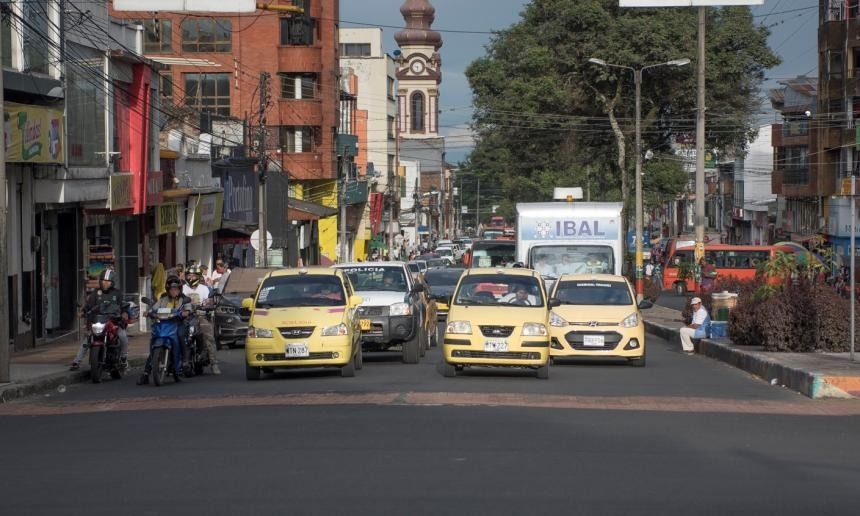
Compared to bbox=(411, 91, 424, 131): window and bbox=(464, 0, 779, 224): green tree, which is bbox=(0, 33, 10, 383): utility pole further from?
bbox=(411, 91, 424, 131): window

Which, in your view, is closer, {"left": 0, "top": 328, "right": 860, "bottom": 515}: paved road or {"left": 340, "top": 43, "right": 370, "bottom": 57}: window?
{"left": 0, "top": 328, "right": 860, "bottom": 515}: paved road

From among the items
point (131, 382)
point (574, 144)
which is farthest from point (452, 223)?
point (131, 382)

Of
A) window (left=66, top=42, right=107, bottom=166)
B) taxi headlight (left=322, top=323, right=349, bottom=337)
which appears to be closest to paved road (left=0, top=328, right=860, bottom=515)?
taxi headlight (left=322, top=323, right=349, bottom=337)

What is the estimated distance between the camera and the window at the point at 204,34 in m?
63.6

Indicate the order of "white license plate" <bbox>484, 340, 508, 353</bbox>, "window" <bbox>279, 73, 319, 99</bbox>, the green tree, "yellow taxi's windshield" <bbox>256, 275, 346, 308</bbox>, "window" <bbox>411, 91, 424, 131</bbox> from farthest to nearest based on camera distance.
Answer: "window" <bbox>411, 91, 424, 131</bbox> < "window" <bbox>279, 73, 319, 99</bbox> < the green tree < "yellow taxi's windshield" <bbox>256, 275, 346, 308</bbox> < "white license plate" <bbox>484, 340, 508, 353</bbox>

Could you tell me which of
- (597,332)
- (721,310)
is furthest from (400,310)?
(721,310)

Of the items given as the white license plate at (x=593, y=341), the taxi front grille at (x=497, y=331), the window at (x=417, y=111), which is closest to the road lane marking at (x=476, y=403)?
the taxi front grille at (x=497, y=331)

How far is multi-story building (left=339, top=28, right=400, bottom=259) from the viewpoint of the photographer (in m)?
93.6

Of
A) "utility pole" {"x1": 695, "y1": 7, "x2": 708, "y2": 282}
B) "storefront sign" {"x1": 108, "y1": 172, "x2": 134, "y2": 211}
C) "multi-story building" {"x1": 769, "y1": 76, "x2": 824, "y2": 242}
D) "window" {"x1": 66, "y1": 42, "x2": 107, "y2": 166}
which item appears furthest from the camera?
"multi-story building" {"x1": 769, "y1": 76, "x2": 824, "y2": 242}

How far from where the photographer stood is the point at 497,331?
18.5 metres

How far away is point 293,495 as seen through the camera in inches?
367

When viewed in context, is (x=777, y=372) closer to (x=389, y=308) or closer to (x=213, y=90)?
(x=389, y=308)

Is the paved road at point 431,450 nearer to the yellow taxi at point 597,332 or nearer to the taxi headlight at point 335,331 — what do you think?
the taxi headlight at point 335,331

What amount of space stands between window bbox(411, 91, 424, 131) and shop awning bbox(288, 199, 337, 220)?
76.6 metres
